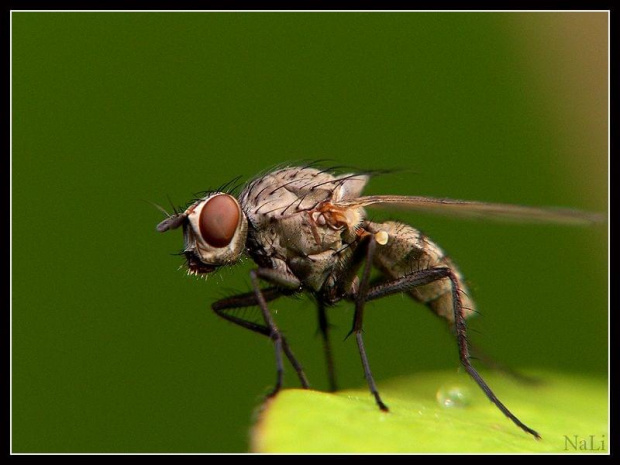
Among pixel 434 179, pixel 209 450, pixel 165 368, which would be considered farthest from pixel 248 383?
pixel 434 179

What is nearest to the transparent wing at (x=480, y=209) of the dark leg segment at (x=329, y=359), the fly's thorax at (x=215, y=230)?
the fly's thorax at (x=215, y=230)

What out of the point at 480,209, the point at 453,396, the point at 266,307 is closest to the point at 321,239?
the point at 266,307

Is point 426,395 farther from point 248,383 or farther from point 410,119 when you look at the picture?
point 410,119

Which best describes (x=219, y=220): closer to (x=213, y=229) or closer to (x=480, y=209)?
(x=213, y=229)

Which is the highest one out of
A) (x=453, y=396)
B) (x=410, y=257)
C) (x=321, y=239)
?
(x=321, y=239)

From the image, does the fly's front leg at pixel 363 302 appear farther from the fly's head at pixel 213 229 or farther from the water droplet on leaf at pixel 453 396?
the fly's head at pixel 213 229

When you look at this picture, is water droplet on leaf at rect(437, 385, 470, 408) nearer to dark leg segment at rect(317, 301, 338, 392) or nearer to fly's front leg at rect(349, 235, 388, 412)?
fly's front leg at rect(349, 235, 388, 412)
